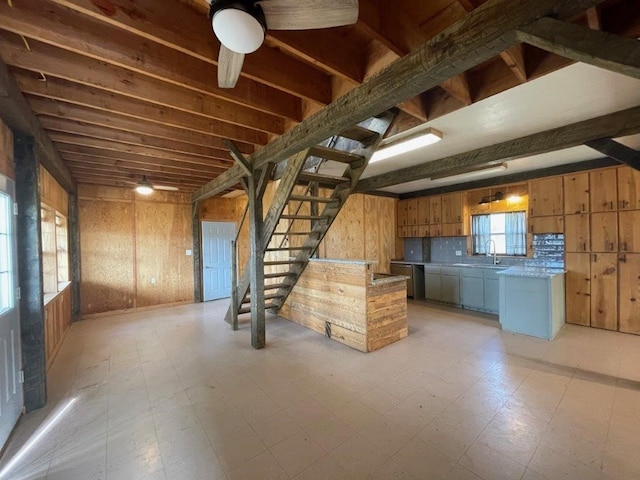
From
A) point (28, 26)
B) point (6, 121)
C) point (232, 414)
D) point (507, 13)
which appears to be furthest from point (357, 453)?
point (6, 121)

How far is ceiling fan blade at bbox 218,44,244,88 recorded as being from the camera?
1.41m

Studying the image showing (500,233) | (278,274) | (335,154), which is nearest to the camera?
(335,154)

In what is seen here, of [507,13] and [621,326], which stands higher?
[507,13]

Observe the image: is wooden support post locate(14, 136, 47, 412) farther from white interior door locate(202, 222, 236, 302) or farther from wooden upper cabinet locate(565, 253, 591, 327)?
wooden upper cabinet locate(565, 253, 591, 327)

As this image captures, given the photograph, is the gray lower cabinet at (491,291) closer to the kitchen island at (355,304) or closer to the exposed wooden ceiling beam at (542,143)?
the kitchen island at (355,304)

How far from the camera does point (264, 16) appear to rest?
118 centimetres

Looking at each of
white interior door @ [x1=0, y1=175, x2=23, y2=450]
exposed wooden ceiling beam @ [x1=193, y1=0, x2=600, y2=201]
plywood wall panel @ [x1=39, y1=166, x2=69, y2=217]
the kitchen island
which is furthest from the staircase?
plywood wall panel @ [x1=39, y1=166, x2=69, y2=217]

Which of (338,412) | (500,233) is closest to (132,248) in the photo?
(338,412)

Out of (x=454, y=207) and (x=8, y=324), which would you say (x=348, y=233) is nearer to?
(x=454, y=207)

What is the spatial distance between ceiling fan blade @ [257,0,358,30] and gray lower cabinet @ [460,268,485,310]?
5386 mm

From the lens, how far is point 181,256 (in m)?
6.42

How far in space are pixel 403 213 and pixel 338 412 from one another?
5.79 meters

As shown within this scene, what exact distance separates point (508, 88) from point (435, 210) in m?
4.49

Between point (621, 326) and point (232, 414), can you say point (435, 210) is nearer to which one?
point (621, 326)
